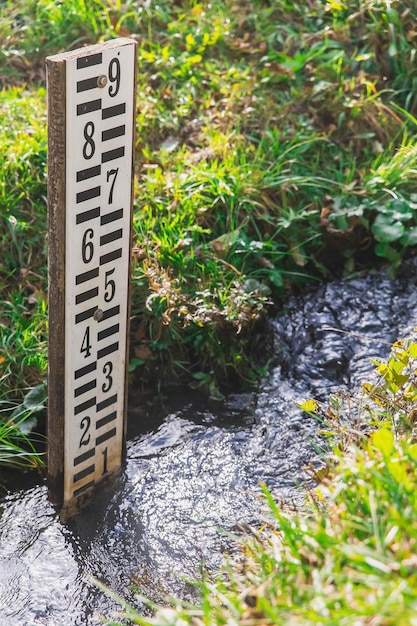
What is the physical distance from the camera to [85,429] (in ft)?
10.3

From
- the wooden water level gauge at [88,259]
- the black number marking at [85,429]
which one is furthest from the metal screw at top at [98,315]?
the black number marking at [85,429]

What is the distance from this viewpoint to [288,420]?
11.6ft

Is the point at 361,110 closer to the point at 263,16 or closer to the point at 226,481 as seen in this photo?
the point at 263,16

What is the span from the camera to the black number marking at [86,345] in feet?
9.75

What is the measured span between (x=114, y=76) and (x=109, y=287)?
772 millimetres

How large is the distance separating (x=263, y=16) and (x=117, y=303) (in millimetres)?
2933

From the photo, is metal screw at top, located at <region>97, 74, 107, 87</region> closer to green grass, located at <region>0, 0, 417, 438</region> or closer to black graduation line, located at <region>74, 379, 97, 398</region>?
black graduation line, located at <region>74, 379, 97, 398</region>

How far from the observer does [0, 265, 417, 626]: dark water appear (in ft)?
9.26

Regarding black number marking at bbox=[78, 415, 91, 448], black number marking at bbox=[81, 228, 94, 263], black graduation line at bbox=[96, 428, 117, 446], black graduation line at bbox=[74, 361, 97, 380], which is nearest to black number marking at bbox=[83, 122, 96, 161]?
black number marking at bbox=[81, 228, 94, 263]

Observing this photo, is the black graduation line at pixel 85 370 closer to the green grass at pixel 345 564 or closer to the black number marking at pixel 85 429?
the black number marking at pixel 85 429

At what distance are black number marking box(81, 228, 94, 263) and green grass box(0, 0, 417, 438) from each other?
0.88m

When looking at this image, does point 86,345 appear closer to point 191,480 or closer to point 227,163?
point 191,480

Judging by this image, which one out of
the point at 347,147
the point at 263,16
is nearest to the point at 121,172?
the point at 347,147

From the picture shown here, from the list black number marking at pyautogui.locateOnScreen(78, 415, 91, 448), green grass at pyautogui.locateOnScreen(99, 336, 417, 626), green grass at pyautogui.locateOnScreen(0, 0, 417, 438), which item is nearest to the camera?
green grass at pyautogui.locateOnScreen(99, 336, 417, 626)
